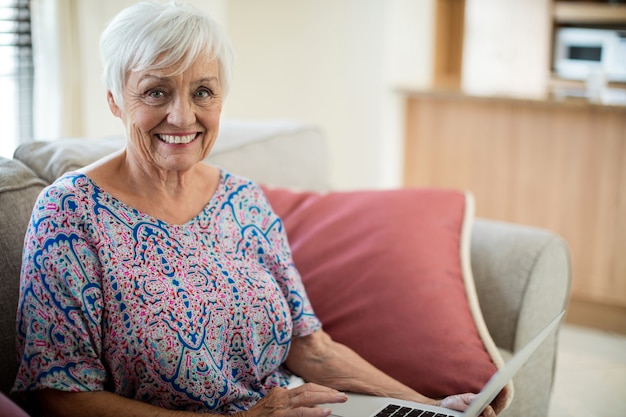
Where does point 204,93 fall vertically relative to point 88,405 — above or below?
above

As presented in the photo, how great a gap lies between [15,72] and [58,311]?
1984 mm

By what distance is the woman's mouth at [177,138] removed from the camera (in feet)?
4.47

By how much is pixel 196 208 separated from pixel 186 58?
30 cm

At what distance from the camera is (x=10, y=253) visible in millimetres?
1360

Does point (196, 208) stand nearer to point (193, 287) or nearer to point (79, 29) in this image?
point (193, 287)

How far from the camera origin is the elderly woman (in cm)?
120

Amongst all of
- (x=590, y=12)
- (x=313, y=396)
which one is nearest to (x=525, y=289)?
(x=313, y=396)

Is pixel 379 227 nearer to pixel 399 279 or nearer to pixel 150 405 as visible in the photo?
pixel 399 279

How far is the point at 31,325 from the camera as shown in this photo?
1.18 metres

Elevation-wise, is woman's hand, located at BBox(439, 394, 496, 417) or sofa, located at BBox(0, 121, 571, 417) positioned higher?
sofa, located at BBox(0, 121, 571, 417)

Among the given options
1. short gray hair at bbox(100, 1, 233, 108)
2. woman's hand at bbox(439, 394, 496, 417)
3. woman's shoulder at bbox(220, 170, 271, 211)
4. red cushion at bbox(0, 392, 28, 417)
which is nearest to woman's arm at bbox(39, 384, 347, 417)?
red cushion at bbox(0, 392, 28, 417)

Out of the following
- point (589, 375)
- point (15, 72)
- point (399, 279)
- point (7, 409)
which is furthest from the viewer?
point (589, 375)

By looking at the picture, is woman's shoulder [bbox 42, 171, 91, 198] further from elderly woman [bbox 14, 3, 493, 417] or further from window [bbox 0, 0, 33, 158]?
window [bbox 0, 0, 33, 158]

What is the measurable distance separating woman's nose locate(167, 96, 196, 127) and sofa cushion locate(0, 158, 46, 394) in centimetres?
34
